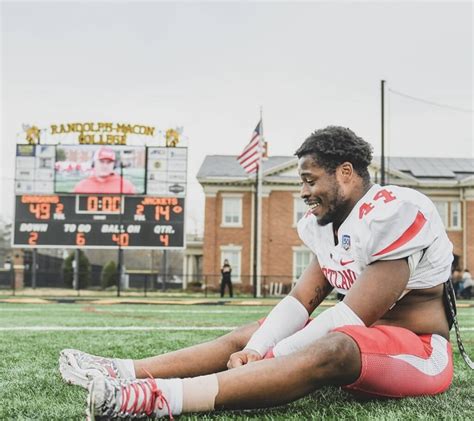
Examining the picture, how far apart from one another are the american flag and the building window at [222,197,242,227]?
7.63 metres

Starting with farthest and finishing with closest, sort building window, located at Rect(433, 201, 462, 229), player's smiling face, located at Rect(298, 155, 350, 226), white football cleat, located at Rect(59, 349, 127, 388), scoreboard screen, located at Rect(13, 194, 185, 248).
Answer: building window, located at Rect(433, 201, 462, 229), scoreboard screen, located at Rect(13, 194, 185, 248), player's smiling face, located at Rect(298, 155, 350, 226), white football cleat, located at Rect(59, 349, 127, 388)

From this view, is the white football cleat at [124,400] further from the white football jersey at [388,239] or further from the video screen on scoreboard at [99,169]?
the video screen on scoreboard at [99,169]

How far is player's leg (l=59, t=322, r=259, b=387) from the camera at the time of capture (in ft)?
8.36

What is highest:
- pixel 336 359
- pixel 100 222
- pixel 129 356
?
pixel 100 222

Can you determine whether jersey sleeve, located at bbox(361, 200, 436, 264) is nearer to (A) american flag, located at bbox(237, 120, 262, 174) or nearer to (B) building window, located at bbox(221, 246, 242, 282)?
(A) american flag, located at bbox(237, 120, 262, 174)

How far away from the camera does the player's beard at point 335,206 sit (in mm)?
2723

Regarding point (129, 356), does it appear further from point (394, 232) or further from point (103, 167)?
point (103, 167)

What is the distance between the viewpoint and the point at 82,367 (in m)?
2.52

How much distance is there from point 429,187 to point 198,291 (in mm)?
11652

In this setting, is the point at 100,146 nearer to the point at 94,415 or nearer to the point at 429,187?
the point at 429,187

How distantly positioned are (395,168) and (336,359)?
31.1 m

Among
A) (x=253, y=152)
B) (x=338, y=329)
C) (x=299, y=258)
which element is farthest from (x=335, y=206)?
(x=299, y=258)

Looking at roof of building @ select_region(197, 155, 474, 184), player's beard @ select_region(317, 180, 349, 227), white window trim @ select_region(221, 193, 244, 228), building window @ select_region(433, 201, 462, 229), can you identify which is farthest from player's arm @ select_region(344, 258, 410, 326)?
building window @ select_region(433, 201, 462, 229)

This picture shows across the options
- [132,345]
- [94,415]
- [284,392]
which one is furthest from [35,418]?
[132,345]
